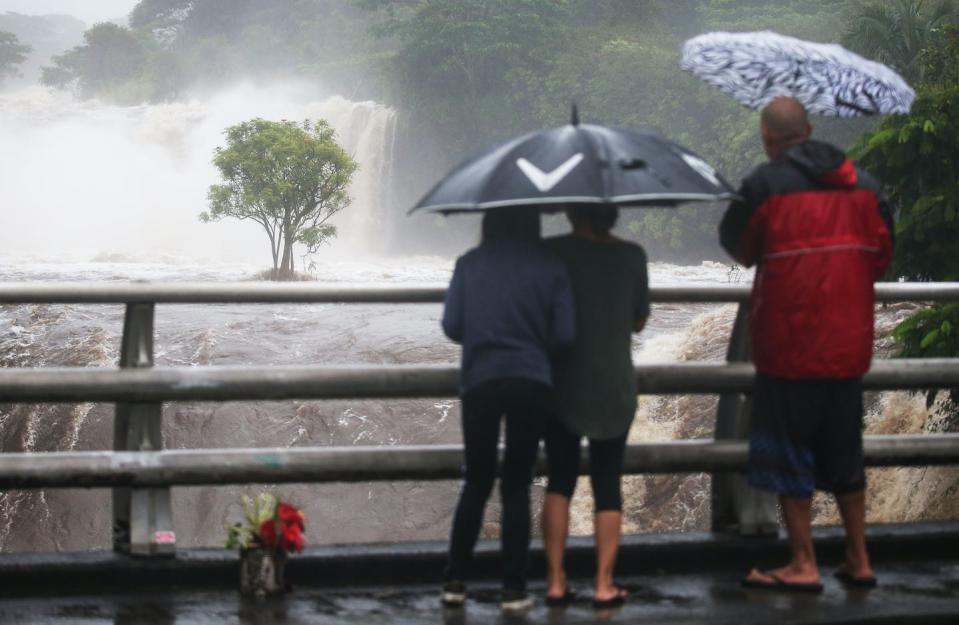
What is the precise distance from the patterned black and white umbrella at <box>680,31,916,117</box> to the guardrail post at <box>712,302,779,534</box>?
3.04 feet

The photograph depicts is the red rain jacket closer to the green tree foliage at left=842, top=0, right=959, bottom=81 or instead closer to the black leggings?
the black leggings

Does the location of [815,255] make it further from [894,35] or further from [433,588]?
[894,35]

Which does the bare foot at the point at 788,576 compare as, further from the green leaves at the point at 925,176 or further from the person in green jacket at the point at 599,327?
the green leaves at the point at 925,176

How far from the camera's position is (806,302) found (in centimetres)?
469

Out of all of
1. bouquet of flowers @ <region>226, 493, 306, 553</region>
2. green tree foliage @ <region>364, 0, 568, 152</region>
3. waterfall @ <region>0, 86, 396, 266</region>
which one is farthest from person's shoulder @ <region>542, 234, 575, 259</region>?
waterfall @ <region>0, 86, 396, 266</region>

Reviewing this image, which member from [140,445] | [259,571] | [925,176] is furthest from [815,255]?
[925,176]

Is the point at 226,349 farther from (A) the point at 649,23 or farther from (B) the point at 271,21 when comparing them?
(B) the point at 271,21

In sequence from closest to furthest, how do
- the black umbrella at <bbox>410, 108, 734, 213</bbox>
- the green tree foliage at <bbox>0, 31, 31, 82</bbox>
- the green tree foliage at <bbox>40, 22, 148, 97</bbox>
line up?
the black umbrella at <bbox>410, 108, 734, 213</bbox>
the green tree foliage at <bbox>40, 22, 148, 97</bbox>
the green tree foliage at <bbox>0, 31, 31, 82</bbox>

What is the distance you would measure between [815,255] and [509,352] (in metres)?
1.08

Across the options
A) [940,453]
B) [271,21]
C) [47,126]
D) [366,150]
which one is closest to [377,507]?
[940,453]

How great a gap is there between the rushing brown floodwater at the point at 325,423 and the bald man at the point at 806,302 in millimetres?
10126

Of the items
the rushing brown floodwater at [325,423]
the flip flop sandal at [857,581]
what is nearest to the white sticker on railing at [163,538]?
the flip flop sandal at [857,581]

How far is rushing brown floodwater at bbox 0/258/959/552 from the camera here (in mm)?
20094

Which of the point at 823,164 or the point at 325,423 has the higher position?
the point at 823,164
